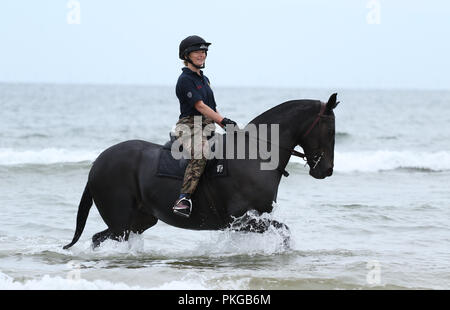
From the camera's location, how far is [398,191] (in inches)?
624

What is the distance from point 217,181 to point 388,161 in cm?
1628

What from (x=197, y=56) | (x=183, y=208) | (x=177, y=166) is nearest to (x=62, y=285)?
(x=183, y=208)

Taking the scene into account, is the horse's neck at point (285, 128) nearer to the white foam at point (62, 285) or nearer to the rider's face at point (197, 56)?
the rider's face at point (197, 56)

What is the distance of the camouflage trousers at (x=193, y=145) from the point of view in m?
7.23

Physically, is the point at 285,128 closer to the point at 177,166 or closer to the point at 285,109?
the point at 285,109

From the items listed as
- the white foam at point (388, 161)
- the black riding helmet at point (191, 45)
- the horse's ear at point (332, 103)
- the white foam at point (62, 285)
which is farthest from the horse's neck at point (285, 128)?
the white foam at point (388, 161)

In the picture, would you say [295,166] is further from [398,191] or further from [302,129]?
[302,129]

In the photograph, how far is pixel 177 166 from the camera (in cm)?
747

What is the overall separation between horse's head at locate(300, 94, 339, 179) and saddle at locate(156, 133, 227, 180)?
3.03 feet

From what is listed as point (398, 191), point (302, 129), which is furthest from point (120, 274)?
point (398, 191)

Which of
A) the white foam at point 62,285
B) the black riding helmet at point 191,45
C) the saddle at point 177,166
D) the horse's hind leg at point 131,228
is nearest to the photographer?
the white foam at point 62,285

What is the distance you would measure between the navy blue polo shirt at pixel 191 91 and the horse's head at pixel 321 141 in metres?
1.13

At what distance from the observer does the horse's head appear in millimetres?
7180
